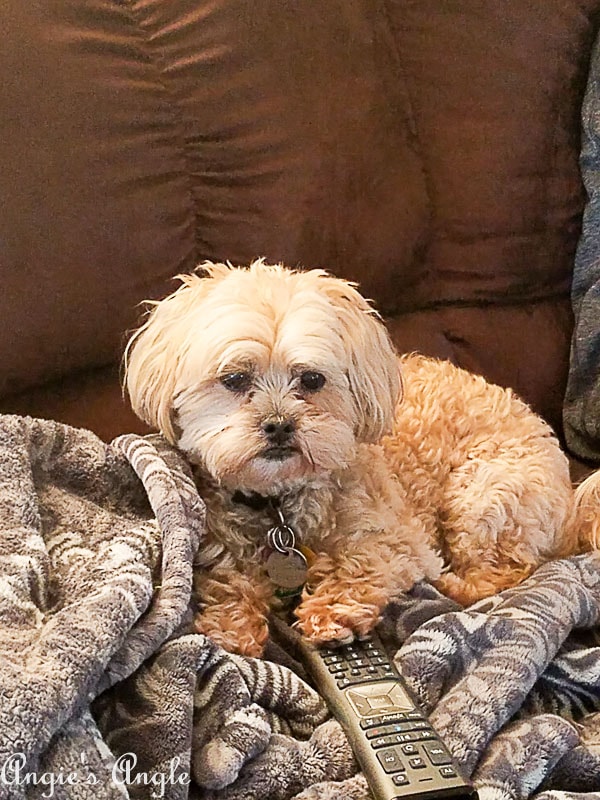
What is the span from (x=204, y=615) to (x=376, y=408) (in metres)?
0.36

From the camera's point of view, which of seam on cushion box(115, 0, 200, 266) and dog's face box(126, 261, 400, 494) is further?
seam on cushion box(115, 0, 200, 266)

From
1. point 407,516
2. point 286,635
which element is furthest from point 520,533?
point 286,635

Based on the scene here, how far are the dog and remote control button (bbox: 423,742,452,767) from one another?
0.74 ft

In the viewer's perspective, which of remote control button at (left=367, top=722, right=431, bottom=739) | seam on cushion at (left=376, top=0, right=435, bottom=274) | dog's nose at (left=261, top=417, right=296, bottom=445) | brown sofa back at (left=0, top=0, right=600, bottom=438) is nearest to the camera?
remote control button at (left=367, top=722, right=431, bottom=739)

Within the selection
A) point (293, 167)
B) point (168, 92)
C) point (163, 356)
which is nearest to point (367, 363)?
point (163, 356)

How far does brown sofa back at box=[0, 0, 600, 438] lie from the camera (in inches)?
55.8

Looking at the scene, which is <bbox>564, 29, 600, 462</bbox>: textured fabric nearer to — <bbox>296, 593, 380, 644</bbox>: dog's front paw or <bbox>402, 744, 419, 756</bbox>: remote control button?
<bbox>296, 593, 380, 644</bbox>: dog's front paw

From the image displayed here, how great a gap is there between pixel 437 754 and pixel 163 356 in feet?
1.94

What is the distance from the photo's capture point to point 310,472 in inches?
50.8

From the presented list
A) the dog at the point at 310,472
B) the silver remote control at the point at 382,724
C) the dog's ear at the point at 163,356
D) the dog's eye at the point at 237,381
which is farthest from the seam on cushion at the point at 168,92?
the silver remote control at the point at 382,724

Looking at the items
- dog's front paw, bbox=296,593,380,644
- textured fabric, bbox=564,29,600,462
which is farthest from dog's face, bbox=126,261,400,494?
textured fabric, bbox=564,29,600,462

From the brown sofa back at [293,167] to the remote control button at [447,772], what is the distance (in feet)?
2.50

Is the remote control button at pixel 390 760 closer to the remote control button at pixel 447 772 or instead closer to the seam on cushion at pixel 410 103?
the remote control button at pixel 447 772

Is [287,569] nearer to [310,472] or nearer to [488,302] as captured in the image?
[310,472]
